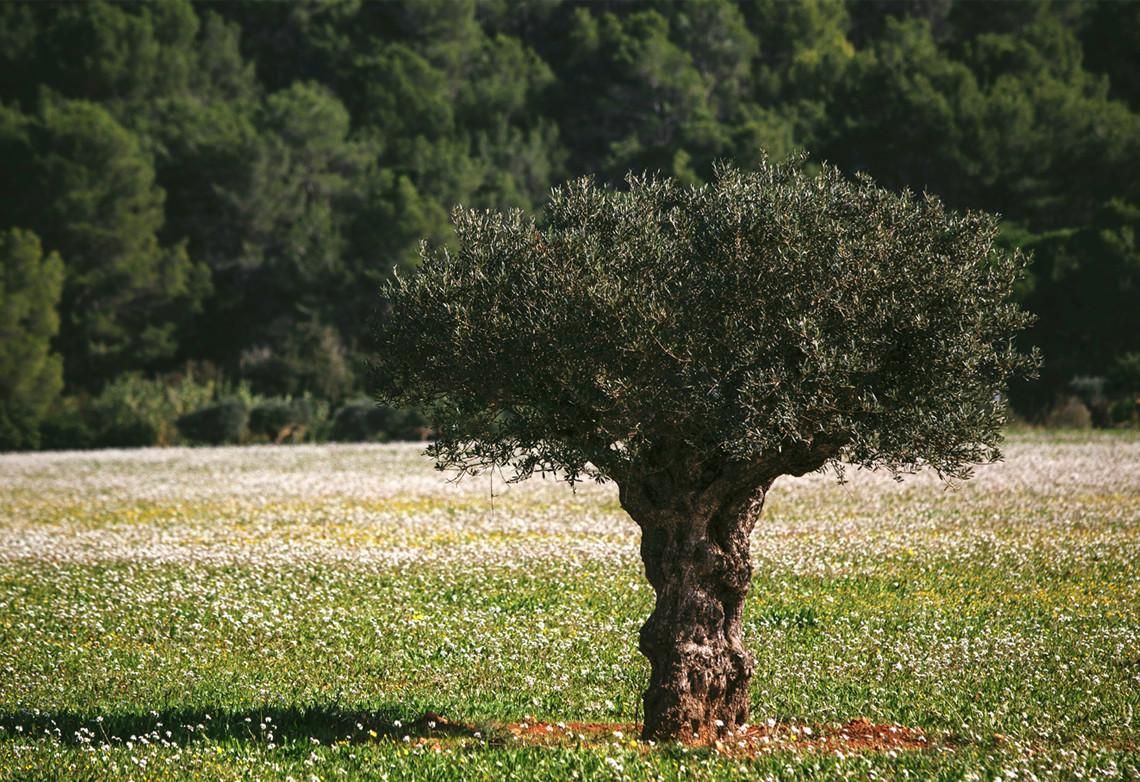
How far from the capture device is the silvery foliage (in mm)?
9867

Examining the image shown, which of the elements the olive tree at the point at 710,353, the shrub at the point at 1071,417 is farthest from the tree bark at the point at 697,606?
the shrub at the point at 1071,417

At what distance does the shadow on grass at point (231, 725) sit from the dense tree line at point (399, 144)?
40959mm

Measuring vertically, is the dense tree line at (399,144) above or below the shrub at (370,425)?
above

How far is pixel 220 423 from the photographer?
5350 cm

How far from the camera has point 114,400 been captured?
187ft

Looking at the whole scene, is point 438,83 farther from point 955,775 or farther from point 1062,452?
point 955,775

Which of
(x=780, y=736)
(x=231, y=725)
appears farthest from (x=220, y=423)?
(x=780, y=736)

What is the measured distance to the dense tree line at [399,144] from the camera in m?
59.7

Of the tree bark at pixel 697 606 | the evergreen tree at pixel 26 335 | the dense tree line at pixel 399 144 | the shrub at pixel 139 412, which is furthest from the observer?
the dense tree line at pixel 399 144

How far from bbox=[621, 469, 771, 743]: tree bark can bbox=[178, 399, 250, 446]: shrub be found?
44833 millimetres

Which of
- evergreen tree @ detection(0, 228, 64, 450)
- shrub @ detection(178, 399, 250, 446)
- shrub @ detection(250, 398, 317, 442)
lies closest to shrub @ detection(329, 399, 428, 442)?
shrub @ detection(250, 398, 317, 442)

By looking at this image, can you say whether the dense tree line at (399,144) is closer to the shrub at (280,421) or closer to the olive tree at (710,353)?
the shrub at (280,421)

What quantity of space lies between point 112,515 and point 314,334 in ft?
124

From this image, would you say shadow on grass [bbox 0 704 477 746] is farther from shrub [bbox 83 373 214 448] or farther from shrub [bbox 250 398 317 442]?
shrub [bbox 83 373 214 448]
